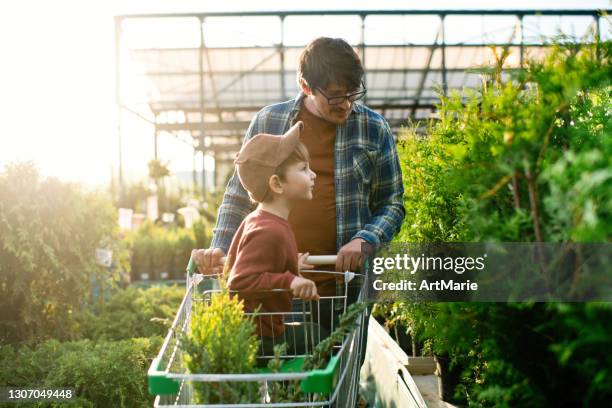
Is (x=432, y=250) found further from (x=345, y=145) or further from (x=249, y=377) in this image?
(x=249, y=377)

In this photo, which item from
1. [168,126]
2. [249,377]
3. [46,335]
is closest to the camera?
[249,377]

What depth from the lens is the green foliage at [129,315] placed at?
5.38 meters

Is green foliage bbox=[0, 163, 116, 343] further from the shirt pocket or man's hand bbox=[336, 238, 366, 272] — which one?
man's hand bbox=[336, 238, 366, 272]

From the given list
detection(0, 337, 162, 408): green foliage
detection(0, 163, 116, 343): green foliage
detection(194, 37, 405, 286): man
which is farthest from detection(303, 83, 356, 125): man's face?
detection(0, 163, 116, 343): green foliage

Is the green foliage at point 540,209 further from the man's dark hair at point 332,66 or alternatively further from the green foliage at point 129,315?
the green foliage at point 129,315

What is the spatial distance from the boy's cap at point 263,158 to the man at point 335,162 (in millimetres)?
534

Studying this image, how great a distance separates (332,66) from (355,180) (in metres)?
0.53

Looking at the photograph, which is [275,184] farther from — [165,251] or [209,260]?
[165,251]

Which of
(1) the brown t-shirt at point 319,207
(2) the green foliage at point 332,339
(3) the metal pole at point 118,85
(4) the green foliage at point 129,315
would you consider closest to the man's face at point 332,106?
(1) the brown t-shirt at point 319,207

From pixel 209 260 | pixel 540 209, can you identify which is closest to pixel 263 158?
pixel 209 260

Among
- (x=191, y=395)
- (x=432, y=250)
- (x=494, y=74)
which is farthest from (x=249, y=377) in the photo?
(x=494, y=74)

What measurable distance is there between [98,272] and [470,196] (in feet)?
16.0

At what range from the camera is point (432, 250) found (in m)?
2.42

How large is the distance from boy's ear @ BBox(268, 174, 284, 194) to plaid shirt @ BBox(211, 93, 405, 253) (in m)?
0.65
